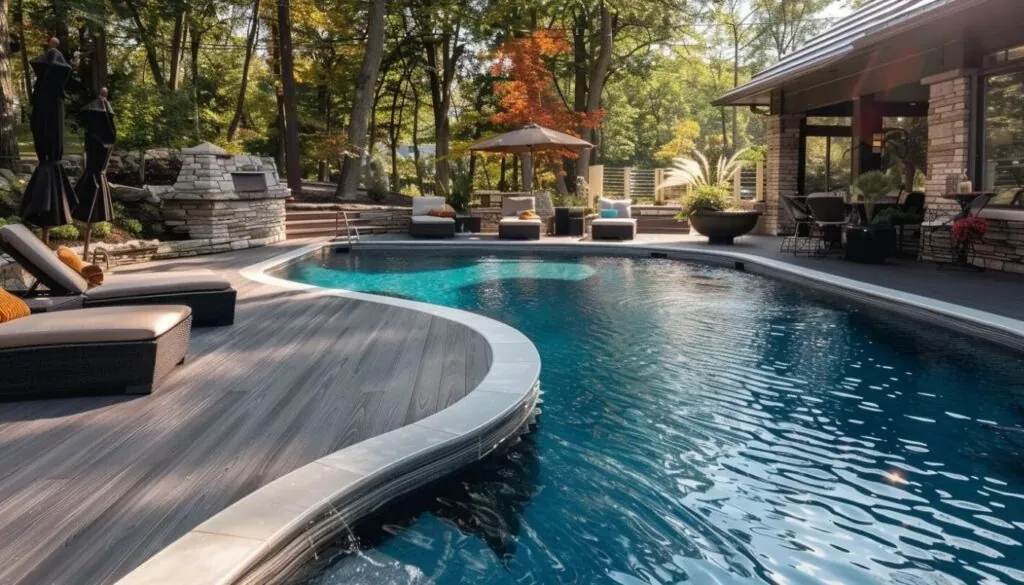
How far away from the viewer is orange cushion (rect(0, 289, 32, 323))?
4043 mm

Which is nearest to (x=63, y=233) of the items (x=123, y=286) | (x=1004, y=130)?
(x=123, y=286)

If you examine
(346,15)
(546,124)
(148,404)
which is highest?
(346,15)

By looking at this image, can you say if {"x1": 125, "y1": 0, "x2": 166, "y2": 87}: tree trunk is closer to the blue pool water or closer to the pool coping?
the blue pool water

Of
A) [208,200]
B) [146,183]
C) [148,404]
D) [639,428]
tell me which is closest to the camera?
[148,404]

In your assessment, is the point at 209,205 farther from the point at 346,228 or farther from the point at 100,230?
the point at 346,228

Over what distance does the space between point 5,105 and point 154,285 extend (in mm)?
8017

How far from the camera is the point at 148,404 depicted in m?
3.64

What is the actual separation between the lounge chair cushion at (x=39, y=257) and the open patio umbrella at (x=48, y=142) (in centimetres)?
160

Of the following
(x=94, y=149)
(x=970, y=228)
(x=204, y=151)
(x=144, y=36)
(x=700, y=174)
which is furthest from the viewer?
(x=144, y=36)

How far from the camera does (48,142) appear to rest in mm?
6574

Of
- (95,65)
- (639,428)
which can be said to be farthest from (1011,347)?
(95,65)

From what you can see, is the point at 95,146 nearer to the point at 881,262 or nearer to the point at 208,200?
the point at 208,200

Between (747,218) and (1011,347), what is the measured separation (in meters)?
7.86

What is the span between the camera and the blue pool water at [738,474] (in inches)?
102
